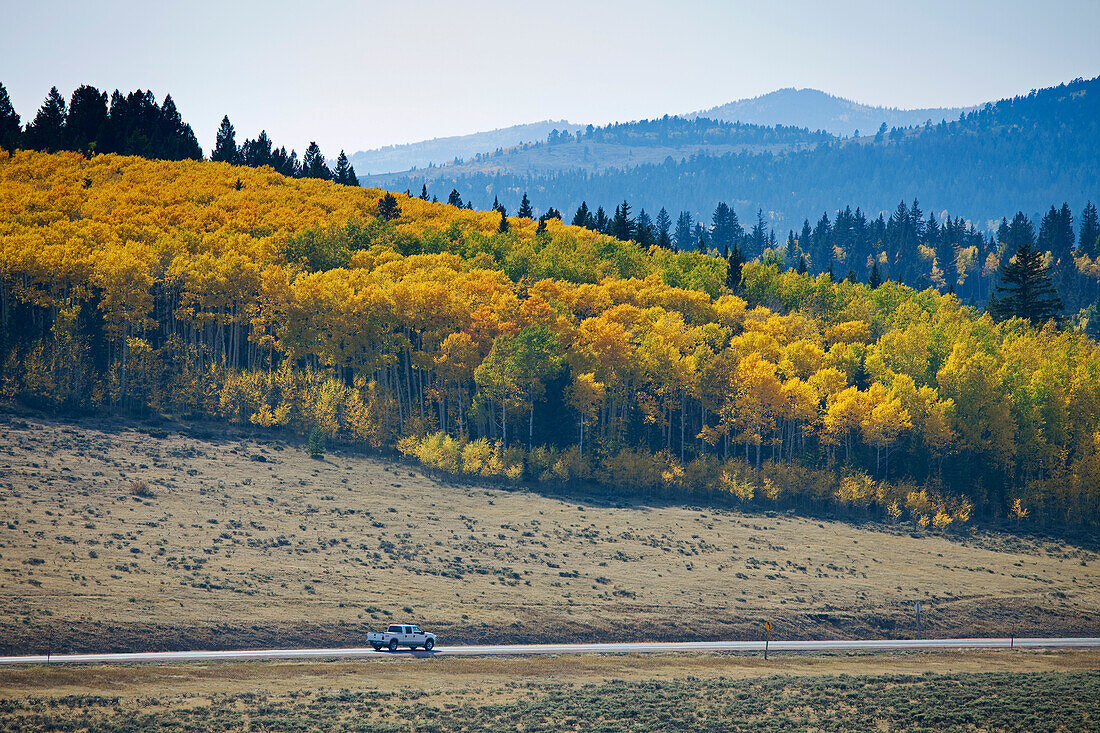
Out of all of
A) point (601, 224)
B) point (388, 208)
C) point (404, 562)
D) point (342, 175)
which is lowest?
point (404, 562)

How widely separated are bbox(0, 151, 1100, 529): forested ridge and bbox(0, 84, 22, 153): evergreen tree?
63.3 metres

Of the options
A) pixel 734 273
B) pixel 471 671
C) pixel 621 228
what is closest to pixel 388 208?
pixel 621 228

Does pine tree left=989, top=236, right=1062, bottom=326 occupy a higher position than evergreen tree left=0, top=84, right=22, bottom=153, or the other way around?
evergreen tree left=0, top=84, right=22, bottom=153

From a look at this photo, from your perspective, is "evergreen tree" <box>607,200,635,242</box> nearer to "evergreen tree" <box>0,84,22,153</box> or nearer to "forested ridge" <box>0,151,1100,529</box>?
"forested ridge" <box>0,151,1100,529</box>

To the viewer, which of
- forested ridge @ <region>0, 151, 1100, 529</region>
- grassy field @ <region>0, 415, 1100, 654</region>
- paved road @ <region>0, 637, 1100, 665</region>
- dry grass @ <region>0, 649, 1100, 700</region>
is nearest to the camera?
dry grass @ <region>0, 649, 1100, 700</region>

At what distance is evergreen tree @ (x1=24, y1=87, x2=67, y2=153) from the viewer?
16725 centimetres

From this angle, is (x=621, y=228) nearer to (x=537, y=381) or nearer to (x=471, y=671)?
(x=537, y=381)

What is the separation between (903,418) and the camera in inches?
3738

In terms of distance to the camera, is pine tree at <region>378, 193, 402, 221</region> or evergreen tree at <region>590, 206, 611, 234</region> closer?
pine tree at <region>378, 193, 402, 221</region>

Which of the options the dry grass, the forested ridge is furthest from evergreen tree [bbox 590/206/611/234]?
the dry grass

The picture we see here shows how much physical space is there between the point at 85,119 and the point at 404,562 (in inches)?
5472

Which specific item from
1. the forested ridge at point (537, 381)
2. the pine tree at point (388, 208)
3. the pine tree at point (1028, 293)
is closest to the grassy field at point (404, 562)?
the forested ridge at point (537, 381)

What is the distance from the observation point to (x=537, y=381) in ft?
317

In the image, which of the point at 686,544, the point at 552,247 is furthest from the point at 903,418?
the point at 552,247
